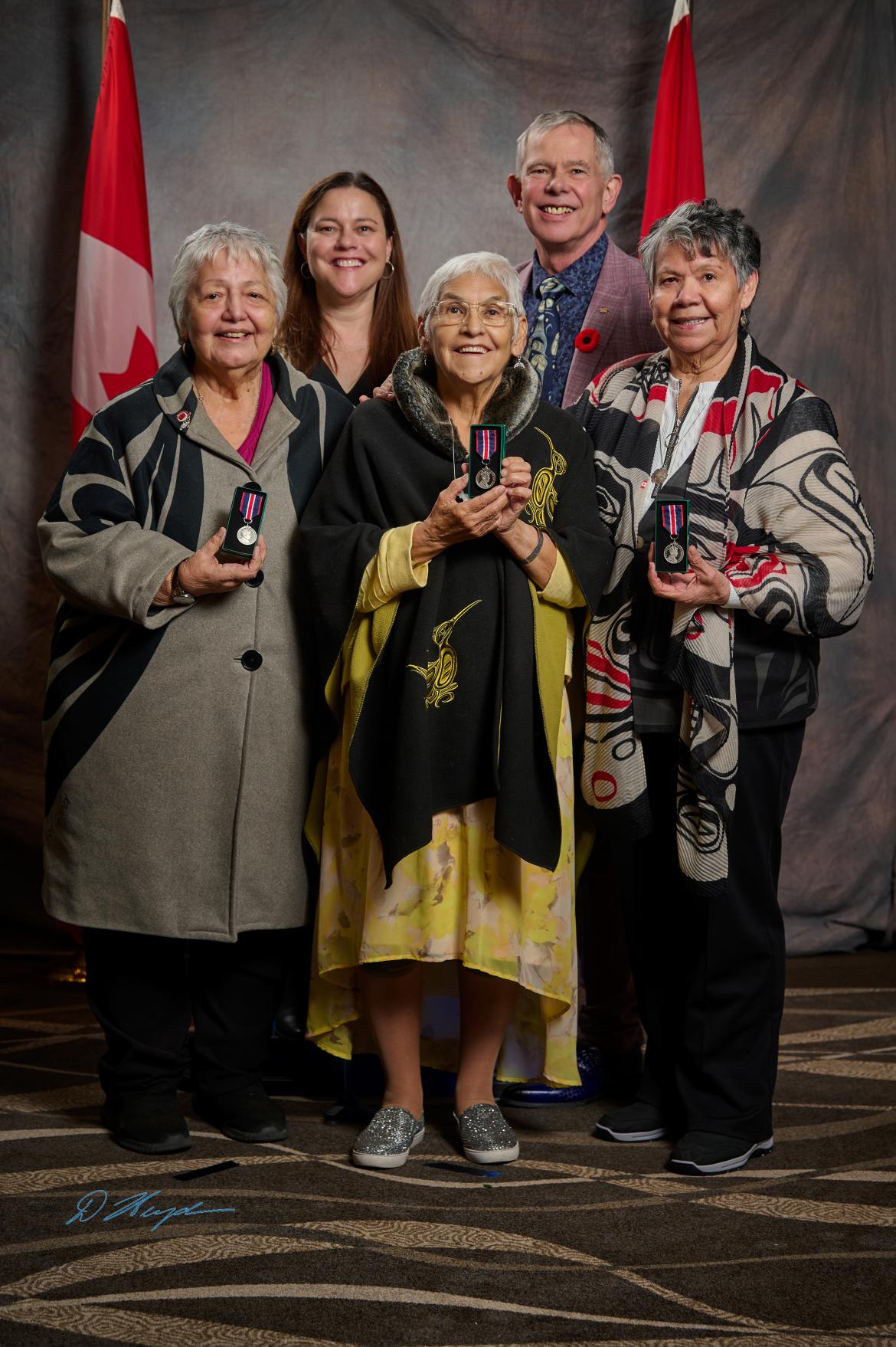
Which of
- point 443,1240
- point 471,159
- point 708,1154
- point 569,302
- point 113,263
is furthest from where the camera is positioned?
point 471,159

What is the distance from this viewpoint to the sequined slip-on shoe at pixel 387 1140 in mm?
2406

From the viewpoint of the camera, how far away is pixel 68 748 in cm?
245

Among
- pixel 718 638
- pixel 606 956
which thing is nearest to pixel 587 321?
pixel 718 638

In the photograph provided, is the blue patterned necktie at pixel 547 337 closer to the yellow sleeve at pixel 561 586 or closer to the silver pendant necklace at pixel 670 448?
the silver pendant necklace at pixel 670 448

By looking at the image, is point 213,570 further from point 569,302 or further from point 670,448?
point 569,302

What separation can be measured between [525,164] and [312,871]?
160 centimetres

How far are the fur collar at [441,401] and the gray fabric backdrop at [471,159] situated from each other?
1.93 m

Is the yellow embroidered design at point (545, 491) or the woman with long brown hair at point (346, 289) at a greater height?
the woman with long brown hair at point (346, 289)

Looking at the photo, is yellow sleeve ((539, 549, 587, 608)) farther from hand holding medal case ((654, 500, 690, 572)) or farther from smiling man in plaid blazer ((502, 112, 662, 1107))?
smiling man in plaid blazer ((502, 112, 662, 1107))

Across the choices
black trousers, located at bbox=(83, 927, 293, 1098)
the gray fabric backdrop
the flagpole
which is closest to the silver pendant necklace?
black trousers, located at bbox=(83, 927, 293, 1098)

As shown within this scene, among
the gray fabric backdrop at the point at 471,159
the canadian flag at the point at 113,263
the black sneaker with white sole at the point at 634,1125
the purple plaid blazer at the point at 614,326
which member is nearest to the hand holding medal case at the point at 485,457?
the purple plaid blazer at the point at 614,326

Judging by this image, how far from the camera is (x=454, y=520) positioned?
2246 mm

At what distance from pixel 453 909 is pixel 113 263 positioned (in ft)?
7.54

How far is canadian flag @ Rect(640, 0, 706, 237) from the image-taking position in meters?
3.90
